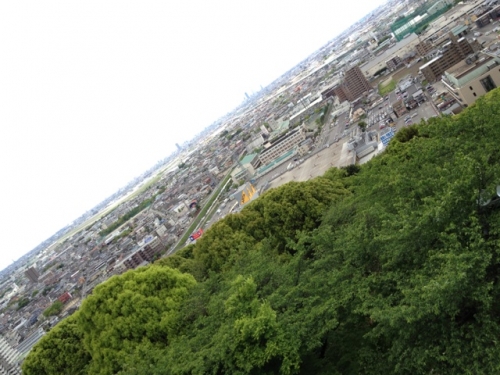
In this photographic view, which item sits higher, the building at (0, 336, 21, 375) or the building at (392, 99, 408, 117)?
the building at (0, 336, 21, 375)

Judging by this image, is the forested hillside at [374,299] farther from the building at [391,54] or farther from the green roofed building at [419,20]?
the green roofed building at [419,20]

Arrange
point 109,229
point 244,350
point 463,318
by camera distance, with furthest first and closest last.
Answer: point 109,229
point 244,350
point 463,318

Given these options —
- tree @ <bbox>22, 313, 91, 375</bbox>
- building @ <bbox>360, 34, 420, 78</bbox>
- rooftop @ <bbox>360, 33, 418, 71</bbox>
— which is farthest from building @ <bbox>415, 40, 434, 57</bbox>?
tree @ <bbox>22, 313, 91, 375</bbox>

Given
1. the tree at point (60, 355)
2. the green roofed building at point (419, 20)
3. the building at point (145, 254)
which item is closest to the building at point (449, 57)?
the green roofed building at point (419, 20)

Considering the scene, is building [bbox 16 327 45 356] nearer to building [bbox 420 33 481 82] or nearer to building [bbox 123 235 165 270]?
building [bbox 123 235 165 270]

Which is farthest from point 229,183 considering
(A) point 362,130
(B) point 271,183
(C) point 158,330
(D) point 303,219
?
(C) point 158,330

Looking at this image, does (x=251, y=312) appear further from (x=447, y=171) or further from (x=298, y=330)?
(x=447, y=171)
